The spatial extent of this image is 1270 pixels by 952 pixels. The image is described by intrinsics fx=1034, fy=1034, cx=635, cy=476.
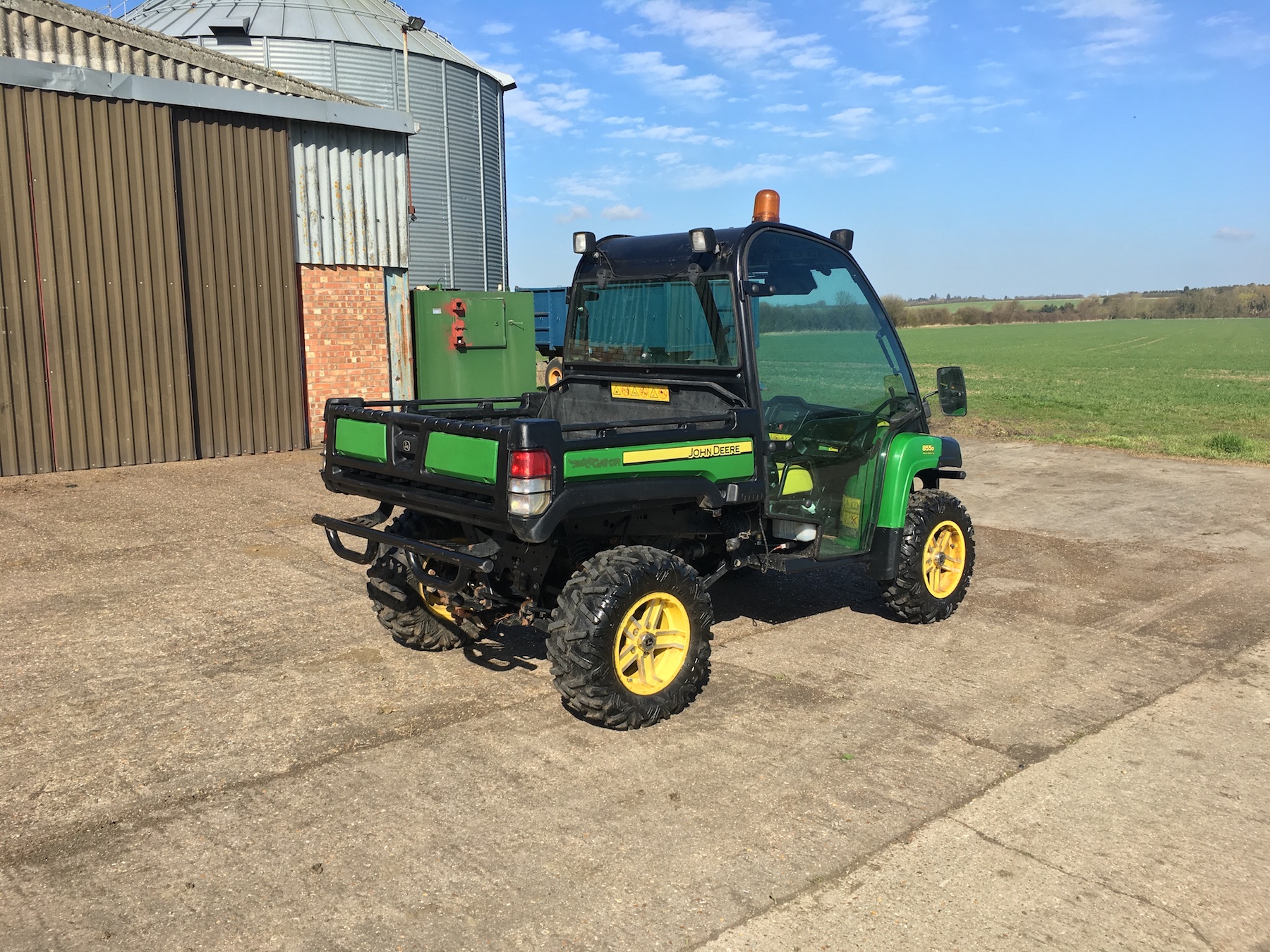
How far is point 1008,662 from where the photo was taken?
572cm

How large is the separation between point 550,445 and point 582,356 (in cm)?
205

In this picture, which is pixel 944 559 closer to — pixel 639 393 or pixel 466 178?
pixel 639 393

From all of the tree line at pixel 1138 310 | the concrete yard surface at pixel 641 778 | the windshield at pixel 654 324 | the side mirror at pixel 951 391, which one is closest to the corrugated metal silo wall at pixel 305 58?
the concrete yard surface at pixel 641 778

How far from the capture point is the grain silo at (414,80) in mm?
22484

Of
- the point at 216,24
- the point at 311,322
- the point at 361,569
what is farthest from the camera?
the point at 216,24

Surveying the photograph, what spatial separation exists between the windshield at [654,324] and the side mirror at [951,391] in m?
1.48

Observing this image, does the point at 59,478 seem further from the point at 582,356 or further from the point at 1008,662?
the point at 1008,662

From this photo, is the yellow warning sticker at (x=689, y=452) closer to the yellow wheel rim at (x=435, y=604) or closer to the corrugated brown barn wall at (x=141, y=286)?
the yellow wheel rim at (x=435, y=604)

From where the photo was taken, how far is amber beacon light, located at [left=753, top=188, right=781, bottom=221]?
5730 millimetres

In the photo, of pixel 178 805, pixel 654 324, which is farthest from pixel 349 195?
pixel 178 805

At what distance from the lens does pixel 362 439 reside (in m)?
5.29

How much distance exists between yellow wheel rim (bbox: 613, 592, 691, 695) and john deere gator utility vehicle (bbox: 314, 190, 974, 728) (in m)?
0.01

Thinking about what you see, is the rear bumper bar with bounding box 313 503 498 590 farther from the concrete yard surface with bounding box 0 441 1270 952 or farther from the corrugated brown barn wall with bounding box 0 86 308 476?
the corrugated brown barn wall with bounding box 0 86 308 476

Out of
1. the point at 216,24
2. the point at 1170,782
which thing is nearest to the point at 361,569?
the point at 1170,782
